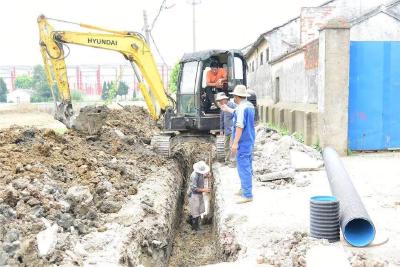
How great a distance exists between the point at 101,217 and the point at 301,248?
115 inches

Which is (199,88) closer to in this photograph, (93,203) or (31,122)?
(93,203)

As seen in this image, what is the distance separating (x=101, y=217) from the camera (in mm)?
6734

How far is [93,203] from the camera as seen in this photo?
23.0 feet

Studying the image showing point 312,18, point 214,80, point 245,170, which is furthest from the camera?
point 312,18

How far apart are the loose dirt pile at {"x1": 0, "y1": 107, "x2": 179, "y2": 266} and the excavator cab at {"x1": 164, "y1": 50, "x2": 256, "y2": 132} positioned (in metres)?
1.07

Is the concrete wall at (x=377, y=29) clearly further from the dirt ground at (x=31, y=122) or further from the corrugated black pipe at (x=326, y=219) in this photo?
the corrugated black pipe at (x=326, y=219)

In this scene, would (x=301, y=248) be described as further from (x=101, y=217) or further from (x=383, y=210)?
(x=101, y=217)

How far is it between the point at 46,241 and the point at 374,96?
883 cm

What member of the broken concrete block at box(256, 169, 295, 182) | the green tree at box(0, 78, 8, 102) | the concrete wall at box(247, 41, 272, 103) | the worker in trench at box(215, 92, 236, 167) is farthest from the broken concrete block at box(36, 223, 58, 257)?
the green tree at box(0, 78, 8, 102)

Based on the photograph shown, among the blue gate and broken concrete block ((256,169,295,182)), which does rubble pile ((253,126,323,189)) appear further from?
the blue gate

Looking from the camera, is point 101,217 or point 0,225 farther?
point 101,217

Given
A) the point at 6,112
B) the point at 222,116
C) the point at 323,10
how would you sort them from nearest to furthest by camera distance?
the point at 222,116
the point at 323,10
the point at 6,112

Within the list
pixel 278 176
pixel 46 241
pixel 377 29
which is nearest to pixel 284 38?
pixel 377 29

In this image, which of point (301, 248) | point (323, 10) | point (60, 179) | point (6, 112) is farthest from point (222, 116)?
point (6, 112)
